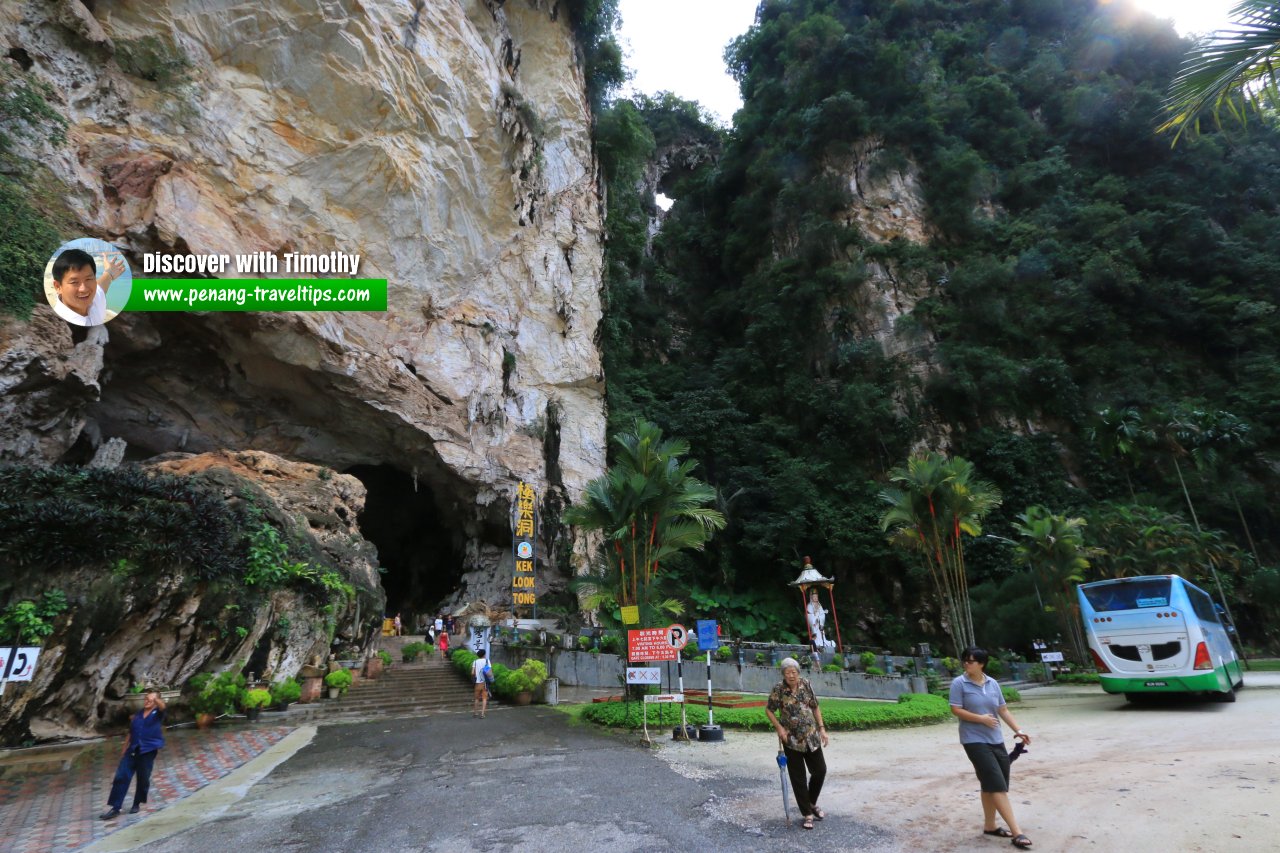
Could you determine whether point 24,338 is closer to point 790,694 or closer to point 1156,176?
point 790,694

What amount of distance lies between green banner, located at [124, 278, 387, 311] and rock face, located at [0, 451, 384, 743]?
424 centimetres

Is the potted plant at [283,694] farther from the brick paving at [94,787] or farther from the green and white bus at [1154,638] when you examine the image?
the green and white bus at [1154,638]

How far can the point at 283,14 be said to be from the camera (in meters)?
18.1

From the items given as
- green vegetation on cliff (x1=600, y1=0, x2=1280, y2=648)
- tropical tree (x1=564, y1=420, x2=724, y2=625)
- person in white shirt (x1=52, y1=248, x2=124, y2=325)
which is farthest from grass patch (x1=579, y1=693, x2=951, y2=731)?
person in white shirt (x1=52, y1=248, x2=124, y2=325)

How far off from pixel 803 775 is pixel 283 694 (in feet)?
34.7

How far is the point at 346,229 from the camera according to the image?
19.6m

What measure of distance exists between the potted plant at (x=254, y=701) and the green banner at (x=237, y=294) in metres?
10.8

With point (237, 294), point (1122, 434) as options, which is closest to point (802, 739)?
point (237, 294)

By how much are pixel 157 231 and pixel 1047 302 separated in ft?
112

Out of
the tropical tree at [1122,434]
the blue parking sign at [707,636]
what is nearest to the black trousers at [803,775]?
the blue parking sign at [707,636]

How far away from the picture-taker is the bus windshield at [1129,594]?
31.2 ft

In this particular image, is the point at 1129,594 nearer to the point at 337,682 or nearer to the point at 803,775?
the point at 803,775

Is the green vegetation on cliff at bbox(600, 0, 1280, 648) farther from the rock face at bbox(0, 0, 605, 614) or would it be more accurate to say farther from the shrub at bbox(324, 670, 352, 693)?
the shrub at bbox(324, 670, 352, 693)

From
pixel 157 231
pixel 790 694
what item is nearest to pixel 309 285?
pixel 157 231
